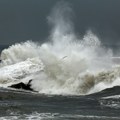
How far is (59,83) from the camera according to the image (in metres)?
40.7

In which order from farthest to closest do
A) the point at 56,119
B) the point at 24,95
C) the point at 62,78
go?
the point at 62,78 → the point at 24,95 → the point at 56,119

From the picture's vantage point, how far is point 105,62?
46.3m

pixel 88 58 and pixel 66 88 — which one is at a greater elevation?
pixel 88 58

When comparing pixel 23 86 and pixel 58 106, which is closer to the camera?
pixel 58 106

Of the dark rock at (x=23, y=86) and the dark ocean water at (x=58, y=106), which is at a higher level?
the dark rock at (x=23, y=86)

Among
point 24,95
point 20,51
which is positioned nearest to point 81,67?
point 24,95

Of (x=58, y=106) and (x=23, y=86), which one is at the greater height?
(x=23, y=86)

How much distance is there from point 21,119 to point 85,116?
3437 millimetres

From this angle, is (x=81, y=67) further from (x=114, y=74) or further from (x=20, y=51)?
(x=20, y=51)

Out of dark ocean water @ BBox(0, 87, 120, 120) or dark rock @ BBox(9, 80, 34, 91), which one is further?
dark rock @ BBox(9, 80, 34, 91)

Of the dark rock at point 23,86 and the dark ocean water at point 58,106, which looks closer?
the dark ocean water at point 58,106

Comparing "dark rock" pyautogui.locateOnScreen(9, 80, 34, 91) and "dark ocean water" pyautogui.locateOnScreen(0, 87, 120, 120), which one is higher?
"dark rock" pyautogui.locateOnScreen(9, 80, 34, 91)

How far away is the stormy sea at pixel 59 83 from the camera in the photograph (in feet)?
84.7

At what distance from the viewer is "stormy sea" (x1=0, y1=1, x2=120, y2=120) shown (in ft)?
84.7
